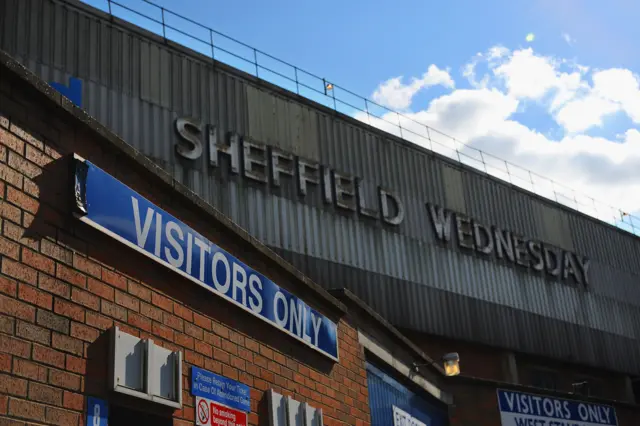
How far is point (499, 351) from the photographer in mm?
25984

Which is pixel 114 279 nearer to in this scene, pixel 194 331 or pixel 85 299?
pixel 85 299

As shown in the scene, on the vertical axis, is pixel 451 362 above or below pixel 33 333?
above

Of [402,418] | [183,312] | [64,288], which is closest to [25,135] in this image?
[64,288]

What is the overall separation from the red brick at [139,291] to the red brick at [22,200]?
1.17 metres

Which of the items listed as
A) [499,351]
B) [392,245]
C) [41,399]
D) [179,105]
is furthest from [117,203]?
[499,351]

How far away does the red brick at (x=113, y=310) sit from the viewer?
6171mm

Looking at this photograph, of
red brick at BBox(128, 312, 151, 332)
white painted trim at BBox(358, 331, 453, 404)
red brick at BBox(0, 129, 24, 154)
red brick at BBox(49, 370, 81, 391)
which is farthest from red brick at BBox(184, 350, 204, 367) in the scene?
white painted trim at BBox(358, 331, 453, 404)

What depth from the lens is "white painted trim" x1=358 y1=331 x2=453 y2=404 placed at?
12008 millimetres

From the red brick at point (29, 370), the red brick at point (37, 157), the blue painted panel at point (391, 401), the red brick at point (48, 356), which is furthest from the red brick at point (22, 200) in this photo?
the blue painted panel at point (391, 401)

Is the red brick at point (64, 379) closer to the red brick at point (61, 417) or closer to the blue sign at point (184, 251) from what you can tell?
the red brick at point (61, 417)

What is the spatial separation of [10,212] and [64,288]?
27.1 inches

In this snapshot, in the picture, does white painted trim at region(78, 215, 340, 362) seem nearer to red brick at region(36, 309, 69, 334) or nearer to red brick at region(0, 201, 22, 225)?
red brick at region(0, 201, 22, 225)

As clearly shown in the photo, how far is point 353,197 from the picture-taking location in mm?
22594

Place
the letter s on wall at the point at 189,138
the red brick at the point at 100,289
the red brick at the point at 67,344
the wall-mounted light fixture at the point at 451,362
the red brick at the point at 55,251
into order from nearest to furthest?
the red brick at the point at 67,344, the red brick at the point at 55,251, the red brick at the point at 100,289, the wall-mounted light fixture at the point at 451,362, the letter s on wall at the point at 189,138
